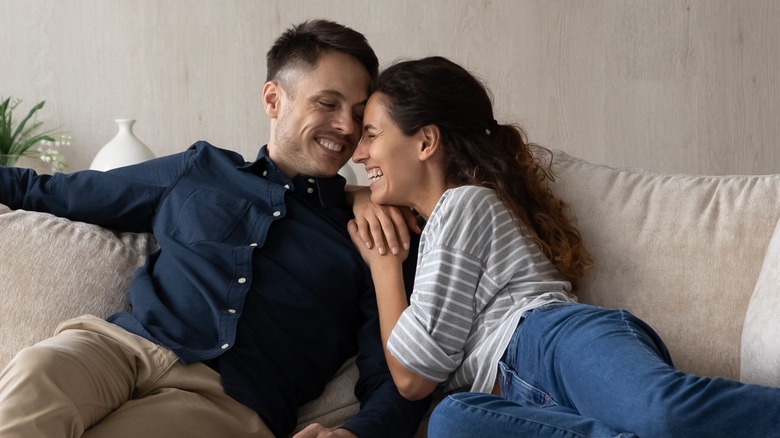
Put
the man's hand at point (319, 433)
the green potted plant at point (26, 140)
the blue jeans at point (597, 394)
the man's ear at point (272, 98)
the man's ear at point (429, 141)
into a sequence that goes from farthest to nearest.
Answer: the green potted plant at point (26, 140) < the man's ear at point (272, 98) < the man's ear at point (429, 141) < the man's hand at point (319, 433) < the blue jeans at point (597, 394)

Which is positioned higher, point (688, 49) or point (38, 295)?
point (688, 49)

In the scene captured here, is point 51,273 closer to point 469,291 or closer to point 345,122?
point 345,122

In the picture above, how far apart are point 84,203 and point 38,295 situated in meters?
0.25

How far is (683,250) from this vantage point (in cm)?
175

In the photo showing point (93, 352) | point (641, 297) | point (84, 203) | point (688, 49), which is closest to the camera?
point (93, 352)

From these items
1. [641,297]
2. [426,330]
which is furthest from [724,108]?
[426,330]

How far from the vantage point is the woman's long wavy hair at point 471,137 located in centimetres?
179

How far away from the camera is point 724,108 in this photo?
9.64ft

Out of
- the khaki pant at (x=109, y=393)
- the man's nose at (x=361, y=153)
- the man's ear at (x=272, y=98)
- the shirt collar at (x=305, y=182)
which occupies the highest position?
the man's ear at (x=272, y=98)

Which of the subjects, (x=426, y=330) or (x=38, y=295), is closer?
(x=426, y=330)

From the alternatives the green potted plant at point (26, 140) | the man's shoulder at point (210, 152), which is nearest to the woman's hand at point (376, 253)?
the man's shoulder at point (210, 152)

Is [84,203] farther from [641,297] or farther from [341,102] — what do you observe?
[641,297]

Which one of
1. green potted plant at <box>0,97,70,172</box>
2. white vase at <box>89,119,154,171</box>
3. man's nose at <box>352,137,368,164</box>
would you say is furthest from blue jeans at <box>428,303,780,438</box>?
green potted plant at <box>0,97,70,172</box>

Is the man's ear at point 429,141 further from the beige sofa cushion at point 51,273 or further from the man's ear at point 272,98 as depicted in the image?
the beige sofa cushion at point 51,273
